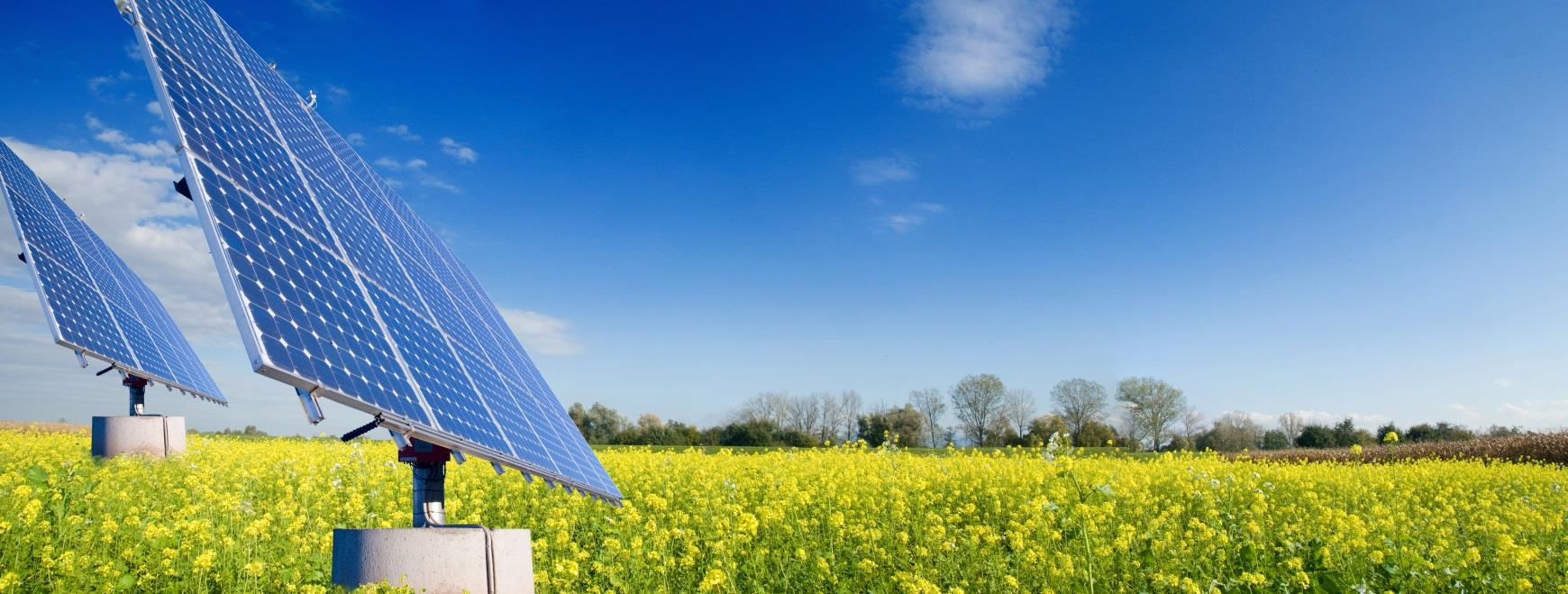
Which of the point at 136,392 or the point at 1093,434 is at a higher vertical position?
the point at 136,392

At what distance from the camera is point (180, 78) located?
19.2ft

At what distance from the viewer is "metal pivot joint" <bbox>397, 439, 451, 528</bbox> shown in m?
6.07

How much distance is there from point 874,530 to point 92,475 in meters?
12.3

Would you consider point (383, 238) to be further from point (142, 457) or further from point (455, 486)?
point (142, 457)

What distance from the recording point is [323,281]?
5.35 m

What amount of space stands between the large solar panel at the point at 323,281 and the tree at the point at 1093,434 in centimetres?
5465

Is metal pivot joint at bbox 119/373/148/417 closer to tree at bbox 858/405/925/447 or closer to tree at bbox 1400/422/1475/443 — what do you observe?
→ tree at bbox 858/405/925/447

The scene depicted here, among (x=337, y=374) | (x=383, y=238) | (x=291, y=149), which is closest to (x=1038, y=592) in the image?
(x=337, y=374)

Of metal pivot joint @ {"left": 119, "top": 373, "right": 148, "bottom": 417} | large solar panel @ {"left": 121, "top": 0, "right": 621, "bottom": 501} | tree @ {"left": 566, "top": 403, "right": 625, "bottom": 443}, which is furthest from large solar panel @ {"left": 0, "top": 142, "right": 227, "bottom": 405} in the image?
tree @ {"left": 566, "top": 403, "right": 625, "bottom": 443}

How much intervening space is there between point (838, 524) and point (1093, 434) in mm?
57962

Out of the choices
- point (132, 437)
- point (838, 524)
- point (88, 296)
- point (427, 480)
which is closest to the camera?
point (427, 480)

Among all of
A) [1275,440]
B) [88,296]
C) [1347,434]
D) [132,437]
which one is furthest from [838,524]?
[1275,440]

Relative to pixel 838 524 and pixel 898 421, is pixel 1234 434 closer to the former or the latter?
pixel 898 421

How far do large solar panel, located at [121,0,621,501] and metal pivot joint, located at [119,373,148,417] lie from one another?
9.50 metres
